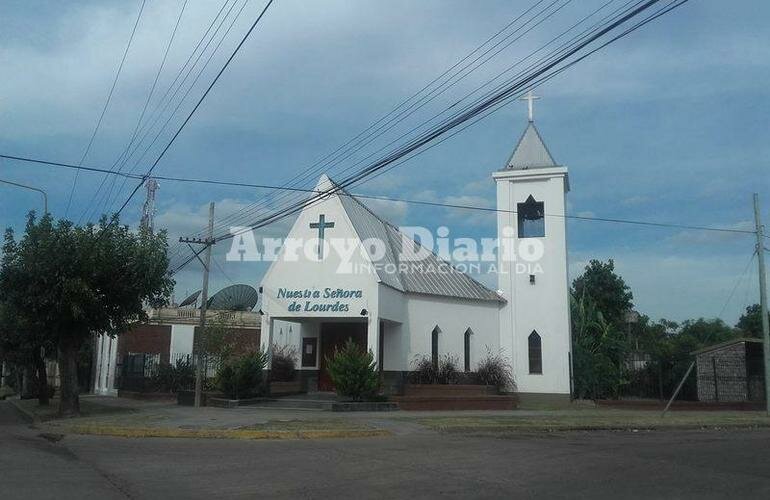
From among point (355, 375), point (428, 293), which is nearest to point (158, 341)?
point (428, 293)

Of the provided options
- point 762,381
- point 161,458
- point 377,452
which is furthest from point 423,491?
point 762,381

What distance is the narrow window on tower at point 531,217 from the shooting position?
29.9 meters

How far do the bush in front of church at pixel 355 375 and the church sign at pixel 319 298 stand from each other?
3.06 m

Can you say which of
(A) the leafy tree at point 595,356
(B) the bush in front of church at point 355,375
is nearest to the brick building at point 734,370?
(A) the leafy tree at point 595,356

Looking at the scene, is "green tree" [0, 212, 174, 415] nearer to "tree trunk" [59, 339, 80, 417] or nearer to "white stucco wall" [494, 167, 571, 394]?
"tree trunk" [59, 339, 80, 417]

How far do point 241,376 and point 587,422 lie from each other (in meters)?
11.1

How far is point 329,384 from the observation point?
94.3 feet

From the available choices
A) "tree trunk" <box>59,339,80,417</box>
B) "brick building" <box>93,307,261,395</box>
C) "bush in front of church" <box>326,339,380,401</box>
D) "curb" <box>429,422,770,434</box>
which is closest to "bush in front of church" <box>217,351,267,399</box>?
"bush in front of church" <box>326,339,380,401</box>

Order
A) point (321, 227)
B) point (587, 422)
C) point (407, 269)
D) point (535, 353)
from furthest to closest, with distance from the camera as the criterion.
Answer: point (407, 269) < point (535, 353) < point (321, 227) < point (587, 422)

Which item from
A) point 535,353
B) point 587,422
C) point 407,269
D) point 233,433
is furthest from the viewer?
point 407,269

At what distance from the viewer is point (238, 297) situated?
1667 inches

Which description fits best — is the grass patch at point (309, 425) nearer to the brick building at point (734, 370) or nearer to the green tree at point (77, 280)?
the green tree at point (77, 280)

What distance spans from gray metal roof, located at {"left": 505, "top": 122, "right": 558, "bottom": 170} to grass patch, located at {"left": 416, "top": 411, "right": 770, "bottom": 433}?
11281mm

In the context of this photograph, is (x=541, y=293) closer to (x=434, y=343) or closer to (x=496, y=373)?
(x=496, y=373)
